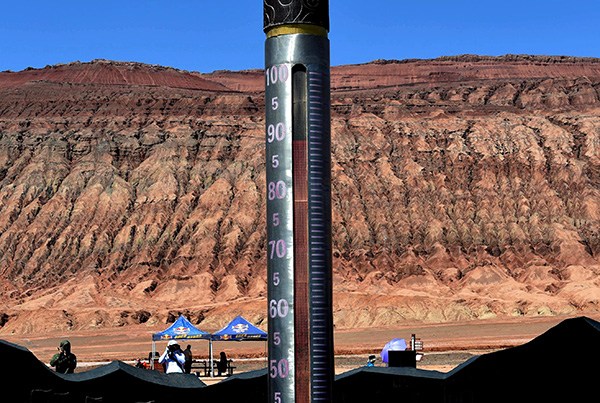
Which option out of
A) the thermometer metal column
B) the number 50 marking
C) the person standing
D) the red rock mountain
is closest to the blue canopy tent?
the person standing

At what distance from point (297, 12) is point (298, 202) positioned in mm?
2576

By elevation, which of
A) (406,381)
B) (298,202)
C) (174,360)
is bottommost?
(406,381)

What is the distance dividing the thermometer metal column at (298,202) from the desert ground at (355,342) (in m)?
34.6

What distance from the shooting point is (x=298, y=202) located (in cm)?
1567

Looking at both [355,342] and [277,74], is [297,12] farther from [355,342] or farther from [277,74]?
[355,342]

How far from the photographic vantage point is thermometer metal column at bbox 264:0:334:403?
15.4 m

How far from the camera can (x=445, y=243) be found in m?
82.9

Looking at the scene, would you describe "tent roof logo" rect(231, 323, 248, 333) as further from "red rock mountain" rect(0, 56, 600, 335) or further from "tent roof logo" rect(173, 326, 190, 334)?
"red rock mountain" rect(0, 56, 600, 335)

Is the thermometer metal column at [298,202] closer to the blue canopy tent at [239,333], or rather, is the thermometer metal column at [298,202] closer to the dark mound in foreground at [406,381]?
the dark mound in foreground at [406,381]

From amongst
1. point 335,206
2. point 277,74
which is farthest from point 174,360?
point 335,206

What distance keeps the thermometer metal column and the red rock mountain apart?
54.9 metres

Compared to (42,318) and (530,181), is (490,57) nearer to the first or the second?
(530,181)

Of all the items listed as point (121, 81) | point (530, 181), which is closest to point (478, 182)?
point (530, 181)

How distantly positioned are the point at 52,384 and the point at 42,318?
6019 centimetres
